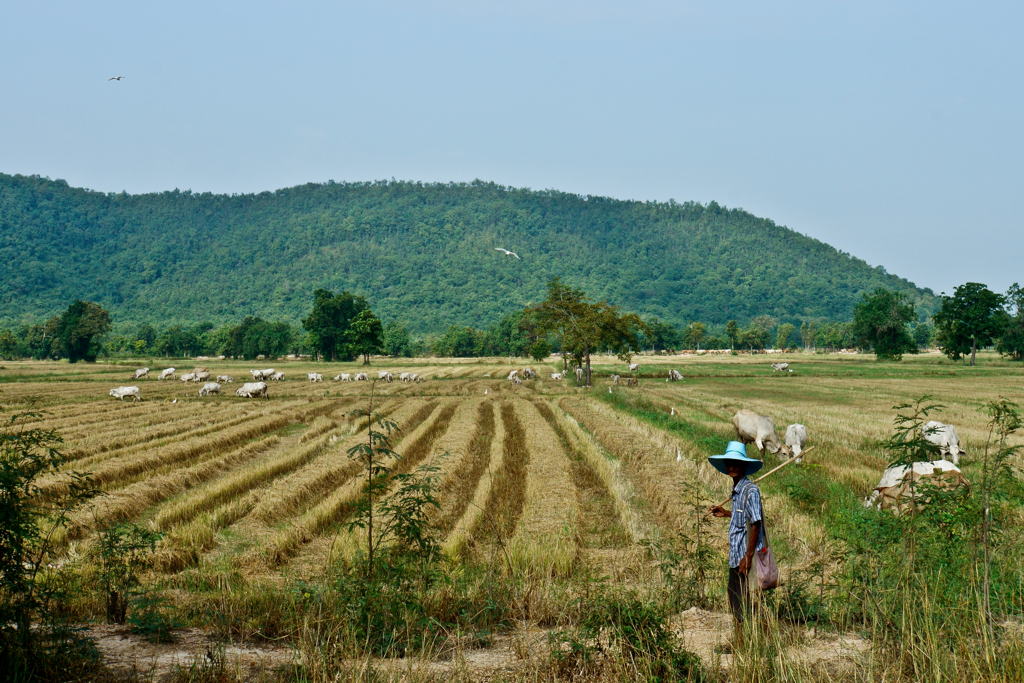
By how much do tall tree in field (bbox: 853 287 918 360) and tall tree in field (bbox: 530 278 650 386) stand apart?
54576mm

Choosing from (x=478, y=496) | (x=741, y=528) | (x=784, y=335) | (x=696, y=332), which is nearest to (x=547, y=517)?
(x=478, y=496)

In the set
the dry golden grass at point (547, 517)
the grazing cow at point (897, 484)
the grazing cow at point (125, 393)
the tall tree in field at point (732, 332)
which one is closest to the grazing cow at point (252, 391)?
the grazing cow at point (125, 393)

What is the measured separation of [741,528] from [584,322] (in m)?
35.9

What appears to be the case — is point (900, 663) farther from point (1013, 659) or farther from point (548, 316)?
point (548, 316)

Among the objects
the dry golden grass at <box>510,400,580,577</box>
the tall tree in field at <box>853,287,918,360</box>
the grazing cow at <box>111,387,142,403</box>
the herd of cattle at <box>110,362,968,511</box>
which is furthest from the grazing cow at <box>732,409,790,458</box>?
the tall tree in field at <box>853,287,918,360</box>

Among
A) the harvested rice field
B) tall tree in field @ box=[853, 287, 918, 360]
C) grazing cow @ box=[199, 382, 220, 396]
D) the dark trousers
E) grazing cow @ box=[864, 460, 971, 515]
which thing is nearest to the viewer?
the dark trousers

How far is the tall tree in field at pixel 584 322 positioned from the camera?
41.8 meters

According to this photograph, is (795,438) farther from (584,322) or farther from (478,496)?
(584,322)

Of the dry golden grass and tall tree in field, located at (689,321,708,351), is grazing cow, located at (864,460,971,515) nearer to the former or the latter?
the dry golden grass

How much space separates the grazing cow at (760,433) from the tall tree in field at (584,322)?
24.0 meters

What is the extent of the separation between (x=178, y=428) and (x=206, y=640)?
20.5 metres

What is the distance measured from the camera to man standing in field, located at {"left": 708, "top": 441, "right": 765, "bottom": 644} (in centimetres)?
576

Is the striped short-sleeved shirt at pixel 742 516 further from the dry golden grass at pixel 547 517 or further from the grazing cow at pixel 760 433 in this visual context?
the grazing cow at pixel 760 433

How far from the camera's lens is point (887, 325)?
265 ft
